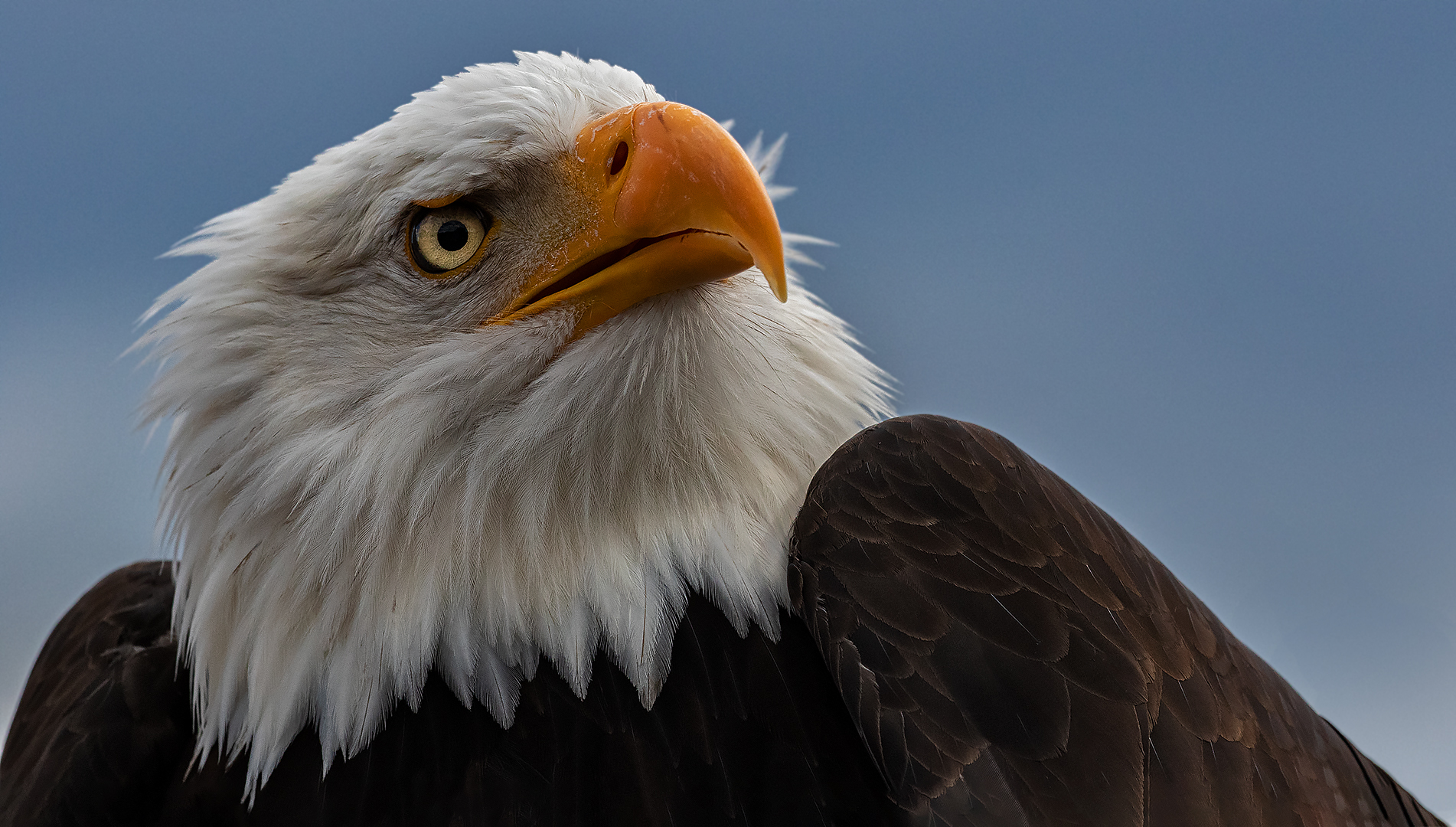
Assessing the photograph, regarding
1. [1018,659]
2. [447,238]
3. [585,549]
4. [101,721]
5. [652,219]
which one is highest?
[652,219]

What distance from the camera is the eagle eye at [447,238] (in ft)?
5.59

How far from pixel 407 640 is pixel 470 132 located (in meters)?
0.76

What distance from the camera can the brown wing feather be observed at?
1.39 meters

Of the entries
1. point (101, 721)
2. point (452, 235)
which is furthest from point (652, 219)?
point (101, 721)

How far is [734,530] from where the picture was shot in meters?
1.69

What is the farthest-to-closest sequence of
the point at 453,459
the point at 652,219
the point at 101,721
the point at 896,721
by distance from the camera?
1. the point at 101,721
2. the point at 453,459
3. the point at 652,219
4. the point at 896,721

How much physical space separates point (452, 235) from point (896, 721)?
3.18 feet

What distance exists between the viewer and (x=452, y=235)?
171cm

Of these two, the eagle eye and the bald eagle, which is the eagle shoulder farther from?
the eagle eye

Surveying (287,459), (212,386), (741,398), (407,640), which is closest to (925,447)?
(741,398)

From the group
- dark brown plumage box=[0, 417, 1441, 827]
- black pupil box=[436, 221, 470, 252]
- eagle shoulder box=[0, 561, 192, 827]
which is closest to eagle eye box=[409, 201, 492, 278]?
black pupil box=[436, 221, 470, 252]

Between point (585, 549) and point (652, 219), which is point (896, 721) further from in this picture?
point (652, 219)

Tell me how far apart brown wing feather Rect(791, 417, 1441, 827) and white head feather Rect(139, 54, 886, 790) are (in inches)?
7.8

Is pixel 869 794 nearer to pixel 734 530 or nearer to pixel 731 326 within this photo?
pixel 734 530
